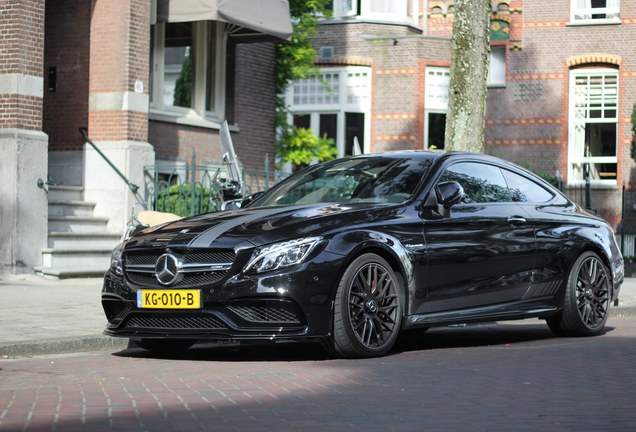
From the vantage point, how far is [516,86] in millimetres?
35250

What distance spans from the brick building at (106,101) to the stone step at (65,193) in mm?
24

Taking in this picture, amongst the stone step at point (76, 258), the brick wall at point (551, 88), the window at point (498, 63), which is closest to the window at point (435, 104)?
the brick wall at point (551, 88)

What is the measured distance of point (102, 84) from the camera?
1850cm

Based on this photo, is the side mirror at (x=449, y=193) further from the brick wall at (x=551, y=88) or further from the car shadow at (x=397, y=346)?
the brick wall at (x=551, y=88)

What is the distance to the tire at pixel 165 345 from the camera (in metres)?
9.42

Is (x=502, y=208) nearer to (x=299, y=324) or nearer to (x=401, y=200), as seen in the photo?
(x=401, y=200)

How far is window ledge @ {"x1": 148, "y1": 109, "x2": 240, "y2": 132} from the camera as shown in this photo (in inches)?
779

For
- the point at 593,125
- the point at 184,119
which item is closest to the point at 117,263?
the point at 184,119

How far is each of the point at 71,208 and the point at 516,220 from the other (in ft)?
31.3

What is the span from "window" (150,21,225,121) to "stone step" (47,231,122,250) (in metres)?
3.06

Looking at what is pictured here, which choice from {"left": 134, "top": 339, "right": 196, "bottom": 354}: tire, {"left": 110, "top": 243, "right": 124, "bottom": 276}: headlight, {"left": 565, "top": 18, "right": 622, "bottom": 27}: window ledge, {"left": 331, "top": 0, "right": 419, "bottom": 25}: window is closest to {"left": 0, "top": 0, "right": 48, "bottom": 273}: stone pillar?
{"left": 134, "top": 339, "right": 196, "bottom": 354}: tire

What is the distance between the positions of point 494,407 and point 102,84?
13003mm

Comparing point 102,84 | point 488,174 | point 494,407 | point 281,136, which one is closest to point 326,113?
point 281,136

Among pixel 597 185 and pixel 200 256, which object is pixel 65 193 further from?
pixel 597 185
